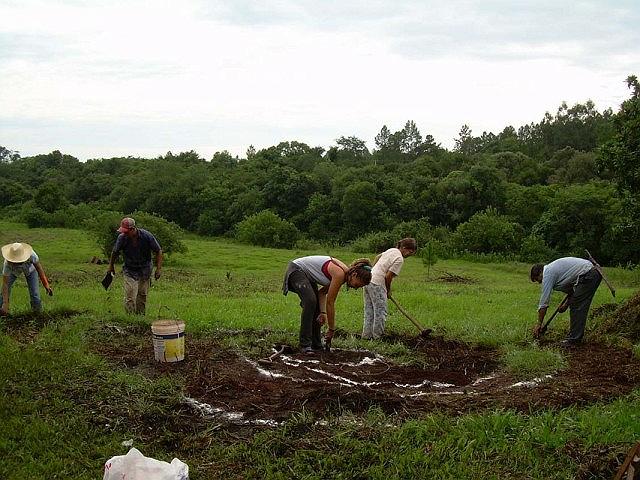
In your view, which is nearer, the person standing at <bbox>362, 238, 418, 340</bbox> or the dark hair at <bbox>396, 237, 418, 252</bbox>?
the dark hair at <bbox>396, 237, 418, 252</bbox>

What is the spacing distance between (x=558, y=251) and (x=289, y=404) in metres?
31.6

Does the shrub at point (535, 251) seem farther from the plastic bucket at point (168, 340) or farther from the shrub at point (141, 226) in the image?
the plastic bucket at point (168, 340)

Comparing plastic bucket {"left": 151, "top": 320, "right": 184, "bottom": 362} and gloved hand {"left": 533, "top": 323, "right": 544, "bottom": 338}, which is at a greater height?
plastic bucket {"left": 151, "top": 320, "right": 184, "bottom": 362}

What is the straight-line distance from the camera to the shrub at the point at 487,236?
3597cm

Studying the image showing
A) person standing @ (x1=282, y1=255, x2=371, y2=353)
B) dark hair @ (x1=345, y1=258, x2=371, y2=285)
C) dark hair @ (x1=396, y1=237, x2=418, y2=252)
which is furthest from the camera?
dark hair @ (x1=396, y1=237, x2=418, y2=252)

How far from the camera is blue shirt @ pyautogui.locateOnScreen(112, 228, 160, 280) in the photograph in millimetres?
9992

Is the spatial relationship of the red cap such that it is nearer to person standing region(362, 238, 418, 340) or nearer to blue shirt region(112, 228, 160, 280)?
blue shirt region(112, 228, 160, 280)

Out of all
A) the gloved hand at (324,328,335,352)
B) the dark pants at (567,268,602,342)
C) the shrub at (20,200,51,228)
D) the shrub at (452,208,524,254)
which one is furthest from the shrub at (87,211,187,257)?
the dark pants at (567,268,602,342)

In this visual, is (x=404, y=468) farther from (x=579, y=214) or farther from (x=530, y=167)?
(x=530, y=167)

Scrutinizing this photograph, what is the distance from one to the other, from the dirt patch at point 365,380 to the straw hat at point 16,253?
1.74 m

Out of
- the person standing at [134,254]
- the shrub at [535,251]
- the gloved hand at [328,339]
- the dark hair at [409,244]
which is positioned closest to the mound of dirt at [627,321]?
the dark hair at [409,244]

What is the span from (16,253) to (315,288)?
177 inches

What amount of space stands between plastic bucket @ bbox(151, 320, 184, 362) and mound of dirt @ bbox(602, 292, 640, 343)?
20.7 ft

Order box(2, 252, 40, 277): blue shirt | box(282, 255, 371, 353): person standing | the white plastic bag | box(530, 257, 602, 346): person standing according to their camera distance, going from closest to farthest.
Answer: the white plastic bag → box(282, 255, 371, 353): person standing → box(530, 257, 602, 346): person standing → box(2, 252, 40, 277): blue shirt
